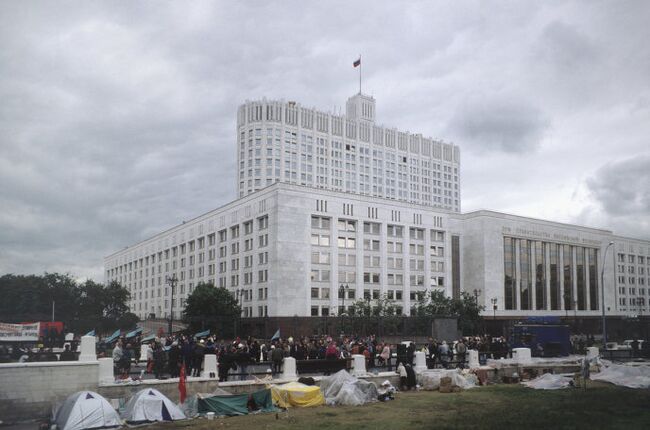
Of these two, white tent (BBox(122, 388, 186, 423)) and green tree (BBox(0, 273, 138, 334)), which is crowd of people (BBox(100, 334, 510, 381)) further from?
green tree (BBox(0, 273, 138, 334))

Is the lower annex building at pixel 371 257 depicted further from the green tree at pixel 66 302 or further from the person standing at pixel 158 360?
the person standing at pixel 158 360

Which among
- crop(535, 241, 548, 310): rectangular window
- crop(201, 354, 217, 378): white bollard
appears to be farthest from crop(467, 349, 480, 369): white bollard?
crop(535, 241, 548, 310): rectangular window

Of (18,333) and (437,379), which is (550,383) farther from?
(18,333)

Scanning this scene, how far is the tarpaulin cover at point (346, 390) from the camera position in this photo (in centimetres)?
2552

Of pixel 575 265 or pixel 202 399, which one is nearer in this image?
pixel 202 399

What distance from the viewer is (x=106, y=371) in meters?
24.6

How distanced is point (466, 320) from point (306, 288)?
20.7 meters

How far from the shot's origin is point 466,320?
74.3 metres

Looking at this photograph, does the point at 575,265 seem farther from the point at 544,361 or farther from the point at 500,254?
the point at 544,361

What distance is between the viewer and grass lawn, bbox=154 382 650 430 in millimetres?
20281

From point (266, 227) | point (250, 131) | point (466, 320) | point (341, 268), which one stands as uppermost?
point (250, 131)

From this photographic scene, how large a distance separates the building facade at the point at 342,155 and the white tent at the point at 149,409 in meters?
112

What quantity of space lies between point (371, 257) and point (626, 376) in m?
52.9

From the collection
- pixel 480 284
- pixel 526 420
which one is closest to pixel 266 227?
pixel 480 284
